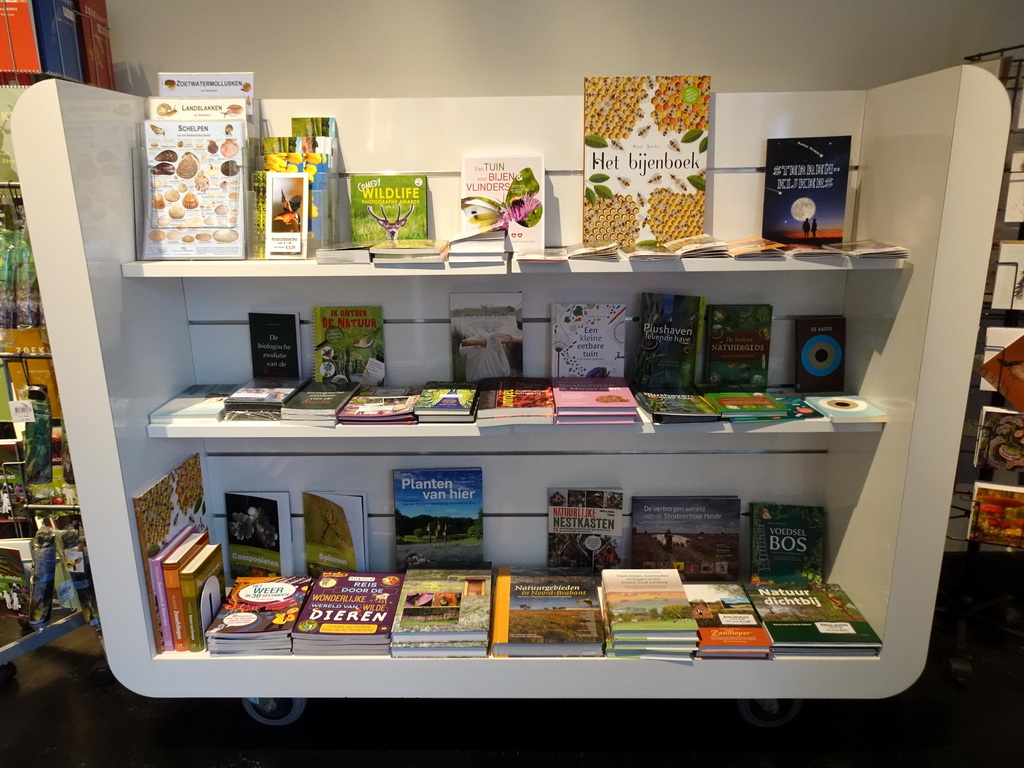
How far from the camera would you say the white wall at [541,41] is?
7.07 feet

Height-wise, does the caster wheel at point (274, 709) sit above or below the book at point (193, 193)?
below

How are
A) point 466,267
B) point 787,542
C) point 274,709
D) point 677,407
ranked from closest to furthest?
1. point 466,267
2. point 677,407
3. point 274,709
4. point 787,542

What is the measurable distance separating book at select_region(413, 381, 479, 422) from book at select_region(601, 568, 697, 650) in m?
0.67

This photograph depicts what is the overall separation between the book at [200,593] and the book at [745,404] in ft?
4.83

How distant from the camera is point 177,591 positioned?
1.86 metres

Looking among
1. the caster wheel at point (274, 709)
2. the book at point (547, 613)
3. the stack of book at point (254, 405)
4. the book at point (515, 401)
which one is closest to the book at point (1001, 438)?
the book at point (547, 613)

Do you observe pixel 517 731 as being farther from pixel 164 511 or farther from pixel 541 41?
pixel 541 41

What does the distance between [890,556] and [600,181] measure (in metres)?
1.27

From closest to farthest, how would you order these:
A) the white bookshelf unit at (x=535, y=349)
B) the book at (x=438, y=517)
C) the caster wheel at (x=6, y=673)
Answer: the white bookshelf unit at (x=535, y=349) → the book at (x=438, y=517) → the caster wheel at (x=6, y=673)

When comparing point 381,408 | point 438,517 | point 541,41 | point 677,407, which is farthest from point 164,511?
point 541,41

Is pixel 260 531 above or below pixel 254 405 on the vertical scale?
below

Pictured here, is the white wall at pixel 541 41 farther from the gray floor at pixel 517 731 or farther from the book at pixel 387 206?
the gray floor at pixel 517 731

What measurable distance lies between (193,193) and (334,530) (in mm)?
1077

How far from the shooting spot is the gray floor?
1.96 meters
